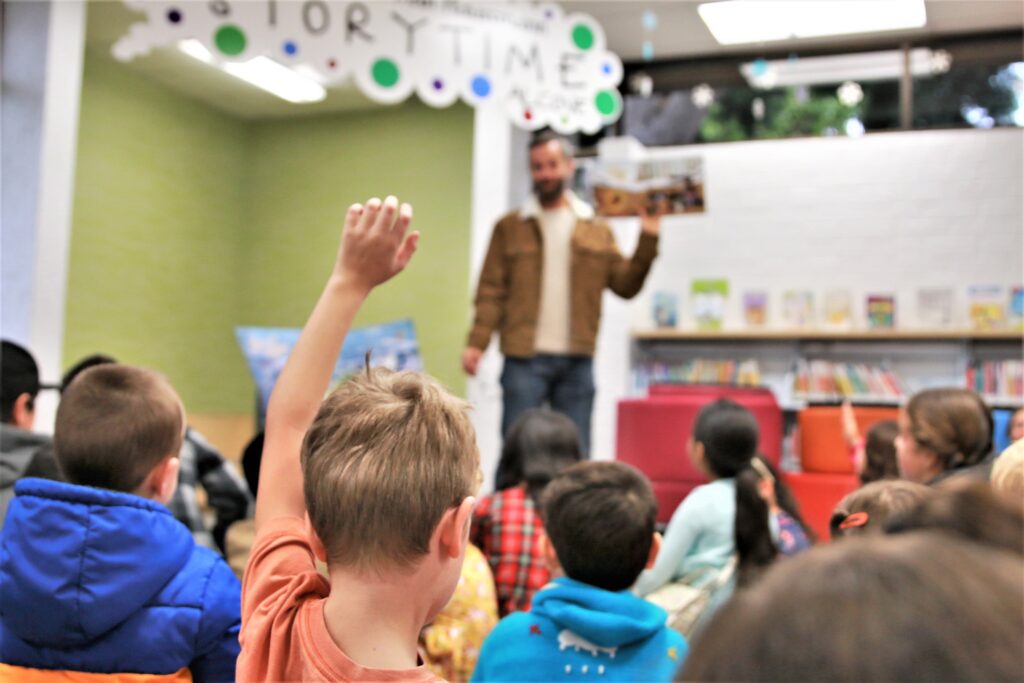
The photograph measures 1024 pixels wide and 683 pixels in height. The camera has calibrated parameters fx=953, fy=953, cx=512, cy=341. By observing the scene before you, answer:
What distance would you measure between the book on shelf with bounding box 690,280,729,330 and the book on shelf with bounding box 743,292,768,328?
14 cm

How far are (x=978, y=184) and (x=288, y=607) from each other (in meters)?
5.56

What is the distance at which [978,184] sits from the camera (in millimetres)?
5473

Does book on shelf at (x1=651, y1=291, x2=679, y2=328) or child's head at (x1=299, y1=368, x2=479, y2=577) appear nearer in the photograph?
child's head at (x1=299, y1=368, x2=479, y2=577)

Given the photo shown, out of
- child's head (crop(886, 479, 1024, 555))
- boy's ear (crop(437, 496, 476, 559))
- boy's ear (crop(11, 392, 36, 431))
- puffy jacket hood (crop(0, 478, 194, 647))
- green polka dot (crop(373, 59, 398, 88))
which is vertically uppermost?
green polka dot (crop(373, 59, 398, 88))

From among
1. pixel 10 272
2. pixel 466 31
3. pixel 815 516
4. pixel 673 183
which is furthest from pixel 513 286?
pixel 10 272

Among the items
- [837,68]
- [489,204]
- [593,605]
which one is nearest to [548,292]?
[489,204]

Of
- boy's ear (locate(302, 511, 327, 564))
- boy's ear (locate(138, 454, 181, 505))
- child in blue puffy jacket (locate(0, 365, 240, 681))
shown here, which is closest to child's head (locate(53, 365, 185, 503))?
boy's ear (locate(138, 454, 181, 505))

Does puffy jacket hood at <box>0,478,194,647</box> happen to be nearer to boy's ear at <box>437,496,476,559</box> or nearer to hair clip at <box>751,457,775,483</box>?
boy's ear at <box>437,496,476,559</box>

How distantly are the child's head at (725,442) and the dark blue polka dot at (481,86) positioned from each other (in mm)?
1243

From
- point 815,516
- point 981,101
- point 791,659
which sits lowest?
point 815,516

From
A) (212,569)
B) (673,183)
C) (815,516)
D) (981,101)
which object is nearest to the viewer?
(212,569)

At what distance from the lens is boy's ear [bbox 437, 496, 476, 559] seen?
834 millimetres

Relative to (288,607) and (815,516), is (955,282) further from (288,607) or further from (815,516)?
(288,607)

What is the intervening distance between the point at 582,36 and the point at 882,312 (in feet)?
10.3
